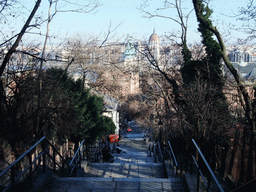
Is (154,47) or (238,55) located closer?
(238,55)

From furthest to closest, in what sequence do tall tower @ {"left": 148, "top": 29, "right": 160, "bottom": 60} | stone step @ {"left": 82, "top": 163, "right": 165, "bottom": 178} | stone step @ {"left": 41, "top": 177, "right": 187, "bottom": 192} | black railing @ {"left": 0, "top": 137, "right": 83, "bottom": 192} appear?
tall tower @ {"left": 148, "top": 29, "right": 160, "bottom": 60} < stone step @ {"left": 82, "top": 163, "right": 165, "bottom": 178} < stone step @ {"left": 41, "top": 177, "right": 187, "bottom": 192} < black railing @ {"left": 0, "top": 137, "right": 83, "bottom": 192}

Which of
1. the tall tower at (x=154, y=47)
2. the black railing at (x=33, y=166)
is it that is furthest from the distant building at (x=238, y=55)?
the black railing at (x=33, y=166)

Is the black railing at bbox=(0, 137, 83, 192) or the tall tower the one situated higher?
the tall tower

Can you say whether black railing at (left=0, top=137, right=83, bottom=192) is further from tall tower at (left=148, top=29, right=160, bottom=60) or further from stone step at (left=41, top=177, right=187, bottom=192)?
tall tower at (left=148, top=29, right=160, bottom=60)

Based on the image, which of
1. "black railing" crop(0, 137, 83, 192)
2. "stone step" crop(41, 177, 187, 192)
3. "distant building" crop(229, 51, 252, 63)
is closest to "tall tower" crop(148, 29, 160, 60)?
"distant building" crop(229, 51, 252, 63)

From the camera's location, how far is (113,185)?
505cm

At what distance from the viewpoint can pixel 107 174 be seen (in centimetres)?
751

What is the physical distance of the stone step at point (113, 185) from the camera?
15.6 ft

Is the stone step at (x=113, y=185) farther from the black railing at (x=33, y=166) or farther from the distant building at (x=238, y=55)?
the distant building at (x=238, y=55)

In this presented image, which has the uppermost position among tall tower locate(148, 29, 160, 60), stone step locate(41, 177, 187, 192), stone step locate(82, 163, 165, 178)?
tall tower locate(148, 29, 160, 60)

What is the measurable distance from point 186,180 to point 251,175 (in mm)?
2714

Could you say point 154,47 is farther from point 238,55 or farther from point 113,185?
point 113,185

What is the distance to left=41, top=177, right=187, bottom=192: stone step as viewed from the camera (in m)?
4.76

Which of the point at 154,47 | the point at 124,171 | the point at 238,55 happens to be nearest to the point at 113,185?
the point at 124,171
